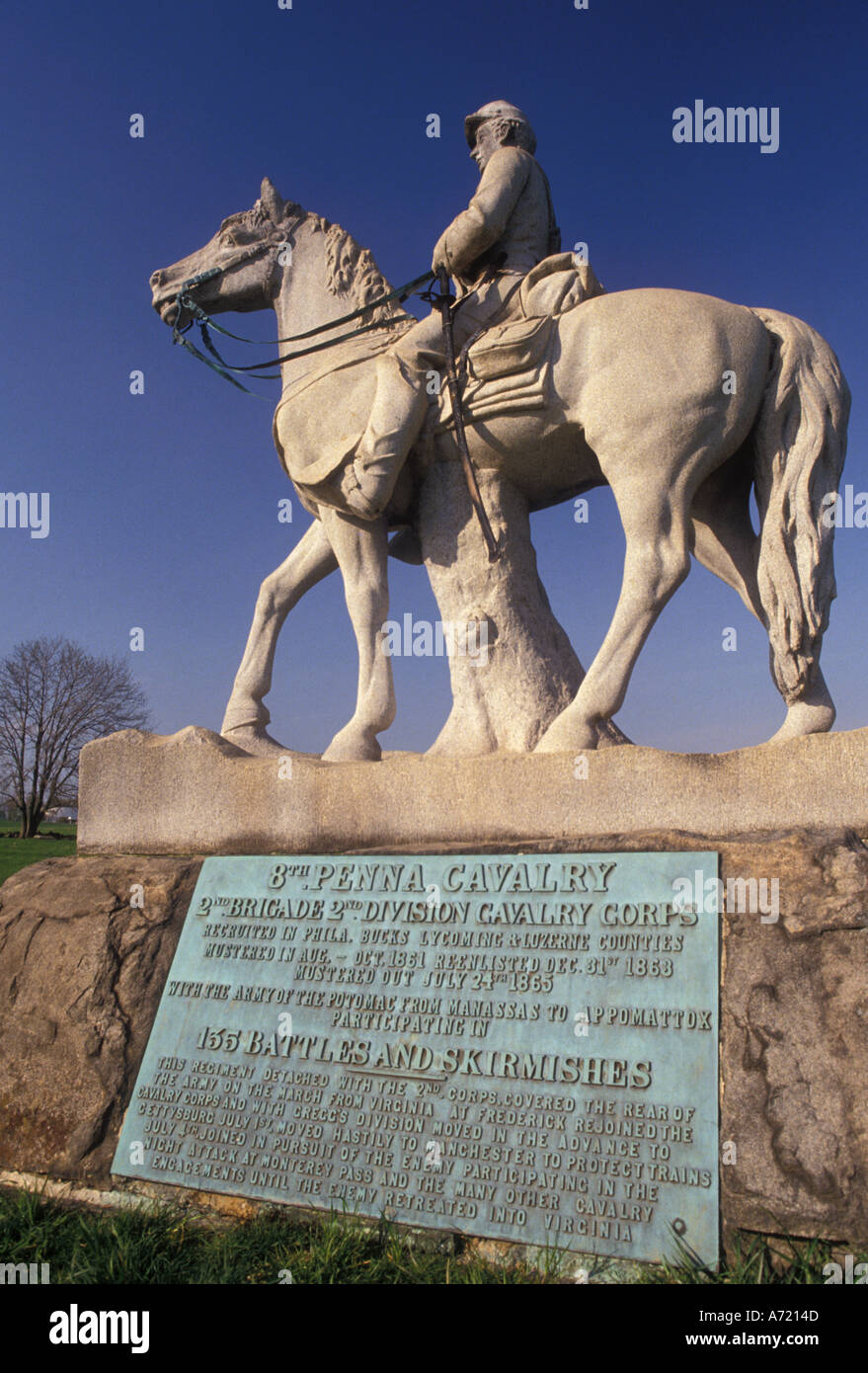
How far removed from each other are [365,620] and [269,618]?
647 millimetres

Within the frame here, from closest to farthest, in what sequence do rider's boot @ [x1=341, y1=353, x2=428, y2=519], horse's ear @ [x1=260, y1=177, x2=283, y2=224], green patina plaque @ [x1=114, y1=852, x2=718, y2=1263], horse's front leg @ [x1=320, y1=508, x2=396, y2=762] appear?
green patina plaque @ [x1=114, y1=852, x2=718, y2=1263] → rider's boot @ [x1=341, y1=353, x2=428, y2=519] → horse's front leg @ [x1=320, y1=508, x2=396, y2=762] → horse's ear @ [x1=260, y1=177, x2=283, y2=224]

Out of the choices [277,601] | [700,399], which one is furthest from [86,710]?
[700,399]

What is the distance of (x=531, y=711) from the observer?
4461 millimetres

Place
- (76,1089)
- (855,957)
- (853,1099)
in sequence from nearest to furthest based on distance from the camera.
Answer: (853,1099), (855,957), (76,1089)

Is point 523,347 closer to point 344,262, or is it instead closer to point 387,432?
point 387,432

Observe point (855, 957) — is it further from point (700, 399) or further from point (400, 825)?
point (700, 399)

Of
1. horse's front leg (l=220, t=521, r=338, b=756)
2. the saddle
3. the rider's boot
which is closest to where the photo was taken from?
the saddle

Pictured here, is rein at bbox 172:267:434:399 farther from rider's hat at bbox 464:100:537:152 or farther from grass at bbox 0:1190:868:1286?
grass at bbox 0:1190:868:1286

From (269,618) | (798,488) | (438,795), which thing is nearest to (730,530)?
(798,488)

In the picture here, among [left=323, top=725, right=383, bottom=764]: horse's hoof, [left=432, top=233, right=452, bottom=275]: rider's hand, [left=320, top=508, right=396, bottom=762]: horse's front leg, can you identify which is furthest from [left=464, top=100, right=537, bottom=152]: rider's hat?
[left=323, top=725, right=383, bottom=764]: horse's hoof

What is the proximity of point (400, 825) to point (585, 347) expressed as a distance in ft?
7.55

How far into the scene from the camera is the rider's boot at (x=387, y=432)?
441cm

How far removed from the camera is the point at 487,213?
4613mm

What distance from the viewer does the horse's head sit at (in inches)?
208
